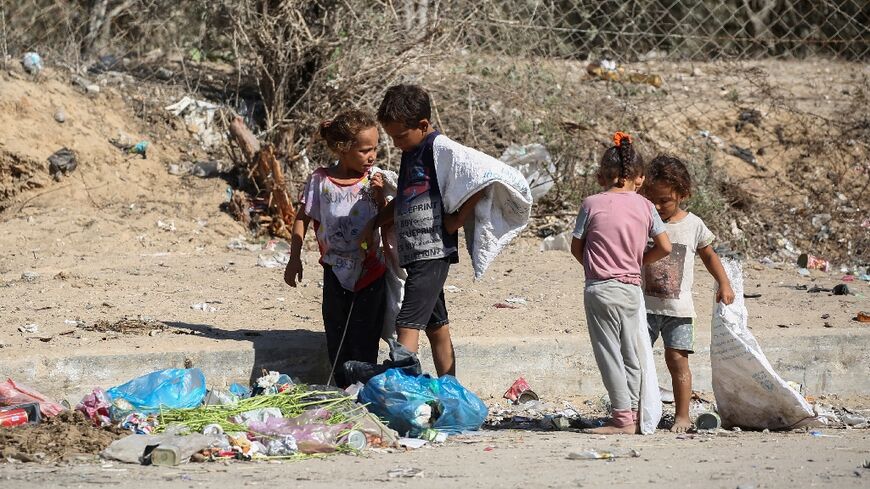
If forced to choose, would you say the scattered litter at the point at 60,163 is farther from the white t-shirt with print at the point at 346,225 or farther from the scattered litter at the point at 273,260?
the white t-shirt with print at the point at 346,225

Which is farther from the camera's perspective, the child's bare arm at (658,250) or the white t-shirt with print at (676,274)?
the white t-shirt with print at (676,274)

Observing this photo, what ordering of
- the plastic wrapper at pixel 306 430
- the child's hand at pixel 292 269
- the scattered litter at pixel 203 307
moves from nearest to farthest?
the plastic wrapper at pixel 306 430 → the child's hand at pixel 292 269 → the scattered litter at pixel 203 307

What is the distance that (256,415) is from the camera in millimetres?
4543

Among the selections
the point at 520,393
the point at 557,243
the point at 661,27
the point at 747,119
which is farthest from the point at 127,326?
the point at 661,27

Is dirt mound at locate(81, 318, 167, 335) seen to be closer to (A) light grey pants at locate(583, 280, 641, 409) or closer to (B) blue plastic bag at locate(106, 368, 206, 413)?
(B) blue plastic bag at locate(106, 368, 206, 413)

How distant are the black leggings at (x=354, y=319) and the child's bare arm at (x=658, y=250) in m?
1.24

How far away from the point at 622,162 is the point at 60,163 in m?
5.26

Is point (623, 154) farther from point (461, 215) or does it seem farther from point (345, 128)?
point (345, 128)

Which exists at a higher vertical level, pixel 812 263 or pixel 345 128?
pixel 345 128

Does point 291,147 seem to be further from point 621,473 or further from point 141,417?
point 621,473

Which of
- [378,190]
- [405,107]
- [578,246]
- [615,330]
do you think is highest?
[405,107]

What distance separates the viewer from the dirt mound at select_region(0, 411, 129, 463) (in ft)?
13.5

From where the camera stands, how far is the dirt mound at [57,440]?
162 inches

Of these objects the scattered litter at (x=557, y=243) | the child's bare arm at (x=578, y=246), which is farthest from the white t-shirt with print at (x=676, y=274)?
the scattered litter at (x=557, y=243)
